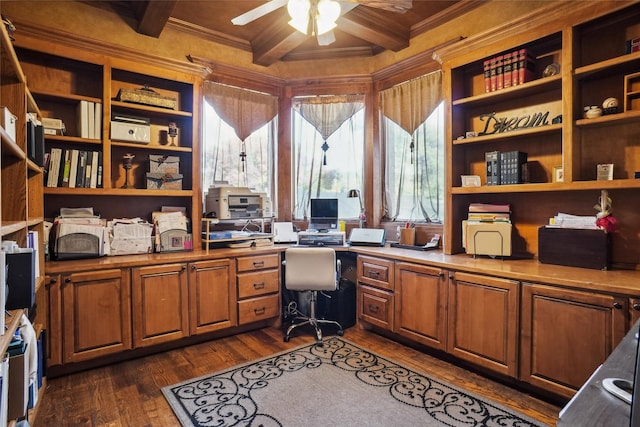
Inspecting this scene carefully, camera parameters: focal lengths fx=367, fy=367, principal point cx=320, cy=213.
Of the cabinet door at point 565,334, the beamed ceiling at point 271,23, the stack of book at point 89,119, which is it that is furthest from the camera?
the beamed ceiling at point 271,23

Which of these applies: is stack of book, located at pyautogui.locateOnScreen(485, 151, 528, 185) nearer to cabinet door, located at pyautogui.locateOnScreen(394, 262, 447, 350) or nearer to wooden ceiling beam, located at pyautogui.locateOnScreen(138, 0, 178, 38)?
cabinet door, located at pyautogui.locateOnScreen(394, 262, 447, 350)

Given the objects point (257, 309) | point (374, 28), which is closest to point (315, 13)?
point (374, 28)

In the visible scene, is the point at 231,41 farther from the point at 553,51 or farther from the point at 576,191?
the point at 576,191

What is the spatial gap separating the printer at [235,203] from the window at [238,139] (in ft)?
0.97

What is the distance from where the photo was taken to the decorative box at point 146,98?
9.99 ft

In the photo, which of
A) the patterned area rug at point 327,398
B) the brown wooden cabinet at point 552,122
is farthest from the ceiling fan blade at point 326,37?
the patterned area rug at point 327,398

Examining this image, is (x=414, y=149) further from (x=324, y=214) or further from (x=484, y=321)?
(x=484, y=321)

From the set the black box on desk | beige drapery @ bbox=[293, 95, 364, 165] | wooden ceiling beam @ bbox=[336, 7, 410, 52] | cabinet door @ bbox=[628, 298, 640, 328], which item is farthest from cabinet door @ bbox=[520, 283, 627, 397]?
beige drapery @ bbox=[293, 95, 364, 165]

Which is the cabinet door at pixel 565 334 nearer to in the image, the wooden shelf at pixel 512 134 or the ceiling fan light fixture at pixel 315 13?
the wooden shelf at pixel 512 134

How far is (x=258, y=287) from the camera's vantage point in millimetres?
3344

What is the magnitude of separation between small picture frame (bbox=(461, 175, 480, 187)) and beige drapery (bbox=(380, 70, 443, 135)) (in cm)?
84

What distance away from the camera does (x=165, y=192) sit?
3199 millimetres

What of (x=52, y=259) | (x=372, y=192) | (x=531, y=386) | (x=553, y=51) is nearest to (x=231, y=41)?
(x=372, y=192)

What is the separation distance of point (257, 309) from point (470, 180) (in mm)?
2147
